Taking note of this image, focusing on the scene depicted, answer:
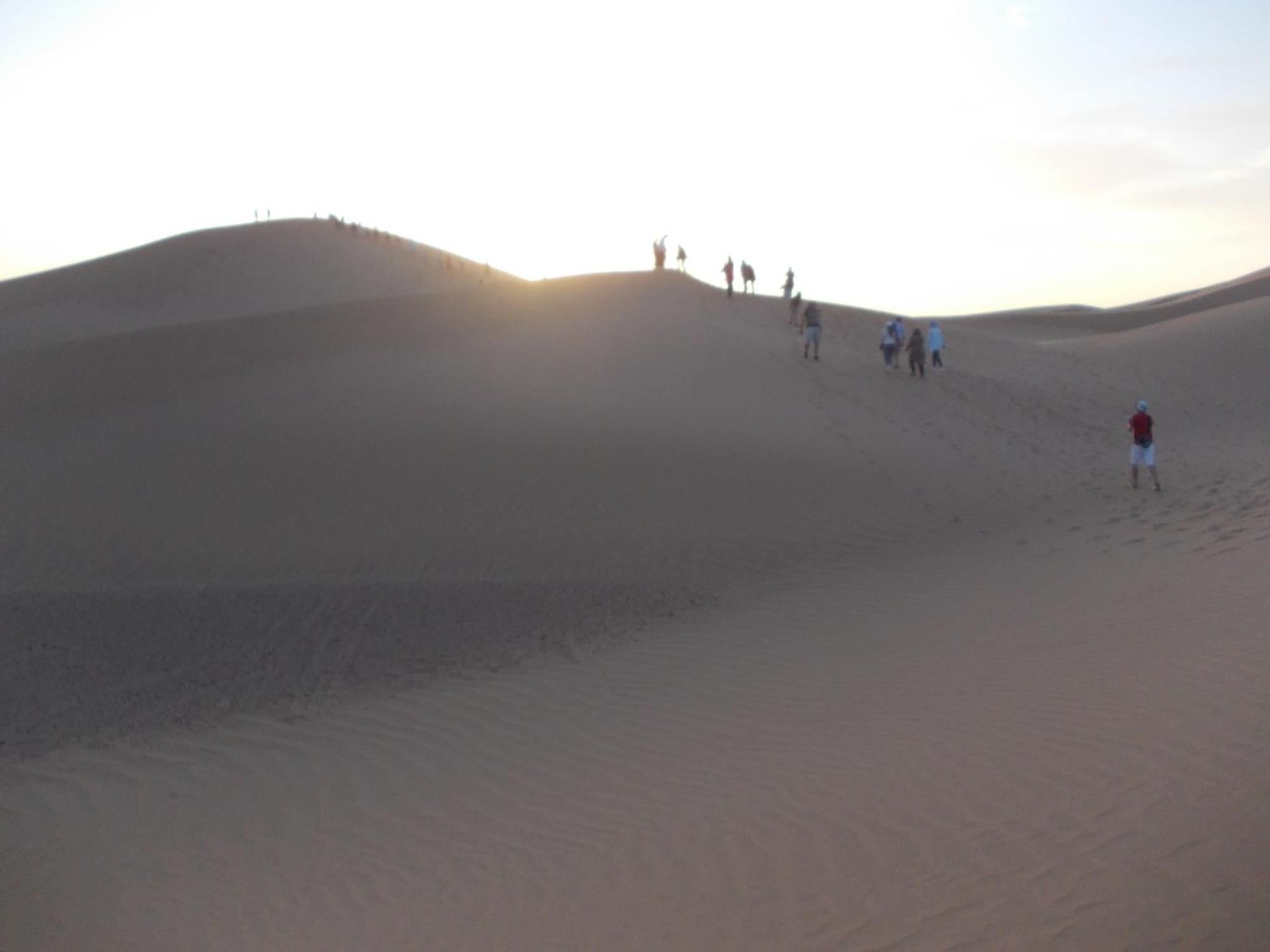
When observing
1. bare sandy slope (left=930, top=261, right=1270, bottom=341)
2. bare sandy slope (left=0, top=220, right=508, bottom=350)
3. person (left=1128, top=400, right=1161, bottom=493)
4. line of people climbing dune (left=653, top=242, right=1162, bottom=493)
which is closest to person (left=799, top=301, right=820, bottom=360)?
line of people climbing dune (left=653, top=242, right=1162, bottom=493)

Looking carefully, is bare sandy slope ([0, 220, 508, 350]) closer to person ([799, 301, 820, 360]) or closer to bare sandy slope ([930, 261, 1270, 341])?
person ([799, 301, 820, 360])

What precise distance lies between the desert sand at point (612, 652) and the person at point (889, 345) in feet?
2.32

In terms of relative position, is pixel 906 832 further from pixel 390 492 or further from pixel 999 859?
pixel 390 492

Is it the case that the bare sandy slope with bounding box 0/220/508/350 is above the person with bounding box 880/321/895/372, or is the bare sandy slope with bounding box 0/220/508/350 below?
above

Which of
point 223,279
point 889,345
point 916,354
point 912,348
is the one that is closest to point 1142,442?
point 916,354

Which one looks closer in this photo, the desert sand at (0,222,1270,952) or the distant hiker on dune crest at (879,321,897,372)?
the desert sand at (0,222,1270,952)

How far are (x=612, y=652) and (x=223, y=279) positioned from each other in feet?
120

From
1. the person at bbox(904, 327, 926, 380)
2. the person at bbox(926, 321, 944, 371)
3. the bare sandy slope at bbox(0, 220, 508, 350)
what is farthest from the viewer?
the bare sandy slope at bbox(0, 220, 508, 350)

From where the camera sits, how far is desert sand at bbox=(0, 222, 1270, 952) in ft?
17.4

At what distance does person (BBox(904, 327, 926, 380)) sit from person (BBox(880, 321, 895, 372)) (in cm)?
40

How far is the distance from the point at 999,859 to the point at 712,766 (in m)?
2.43

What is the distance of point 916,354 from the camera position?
23.5 metres

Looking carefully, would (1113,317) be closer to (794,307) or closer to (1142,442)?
(794,307)

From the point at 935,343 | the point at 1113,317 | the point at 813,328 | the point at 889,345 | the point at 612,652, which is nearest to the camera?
the point at 612,652
